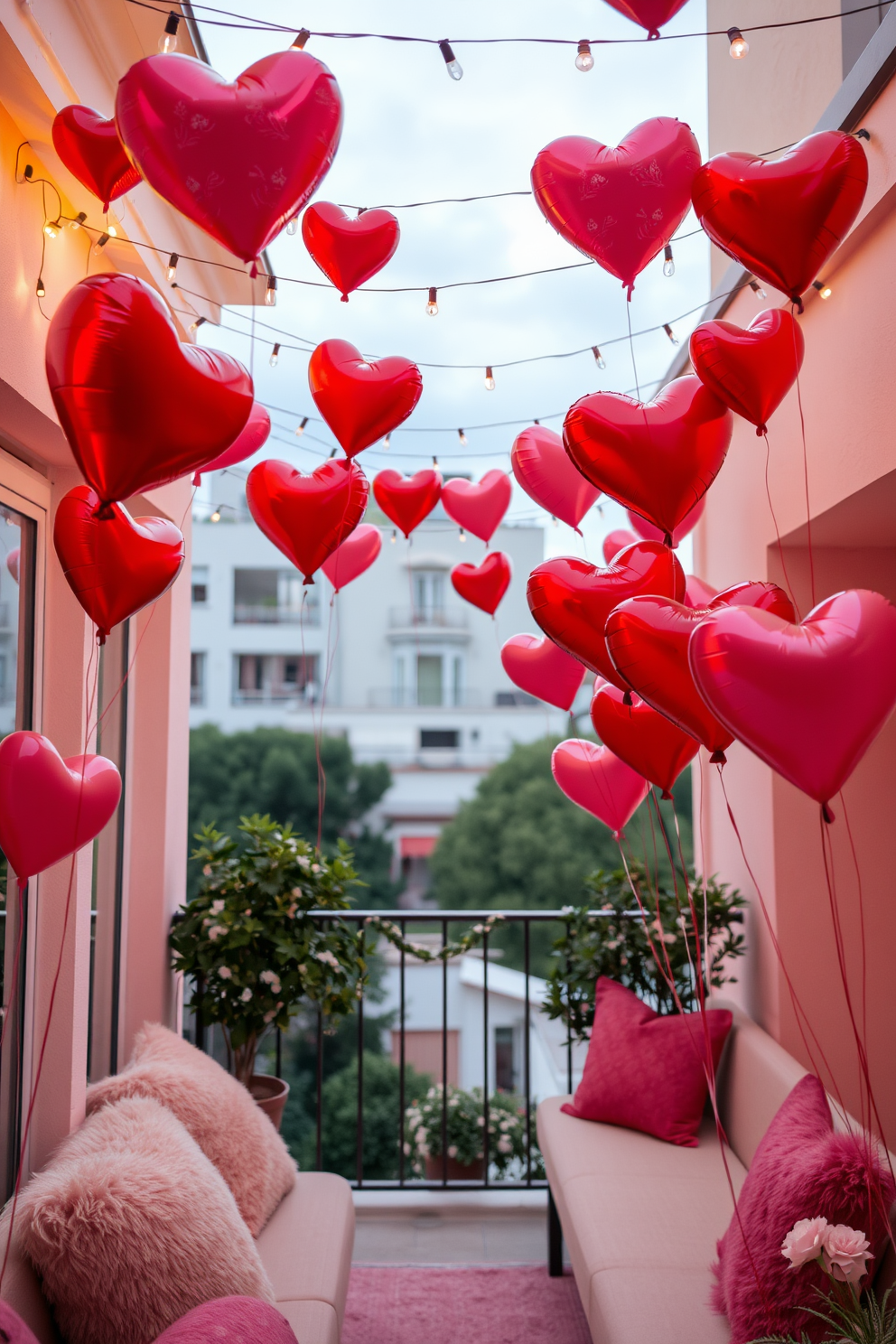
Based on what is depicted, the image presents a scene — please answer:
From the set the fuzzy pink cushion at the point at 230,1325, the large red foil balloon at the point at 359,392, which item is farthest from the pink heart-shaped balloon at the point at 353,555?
the fuzzy pink cushion at the point at 230,1325

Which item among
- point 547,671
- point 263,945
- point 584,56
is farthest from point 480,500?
point 263,945

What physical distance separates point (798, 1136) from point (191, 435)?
1592 mm

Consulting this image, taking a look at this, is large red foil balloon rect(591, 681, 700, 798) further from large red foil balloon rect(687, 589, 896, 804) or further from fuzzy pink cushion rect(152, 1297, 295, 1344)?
fuzzy pink cushion rect(152, 1297, 295, 1344)

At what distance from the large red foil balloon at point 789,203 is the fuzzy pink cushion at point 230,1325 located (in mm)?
1832

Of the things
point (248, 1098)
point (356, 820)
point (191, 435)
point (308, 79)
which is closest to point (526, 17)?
point (308, 79)

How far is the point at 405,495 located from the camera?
8.14 feet

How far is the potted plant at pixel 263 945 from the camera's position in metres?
2.74

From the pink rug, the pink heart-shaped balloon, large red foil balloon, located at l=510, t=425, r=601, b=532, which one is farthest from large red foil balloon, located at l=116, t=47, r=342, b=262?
the pink rug

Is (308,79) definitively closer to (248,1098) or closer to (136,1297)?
(136,1297)

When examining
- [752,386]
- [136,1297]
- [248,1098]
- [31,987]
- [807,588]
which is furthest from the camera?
[807,588]

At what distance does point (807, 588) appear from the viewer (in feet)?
8.62

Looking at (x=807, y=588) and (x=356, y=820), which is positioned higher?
(x=807, y=588)

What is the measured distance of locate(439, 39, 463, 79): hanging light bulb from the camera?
1490 millimetres

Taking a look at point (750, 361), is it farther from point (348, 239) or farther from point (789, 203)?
point (348, 239)
